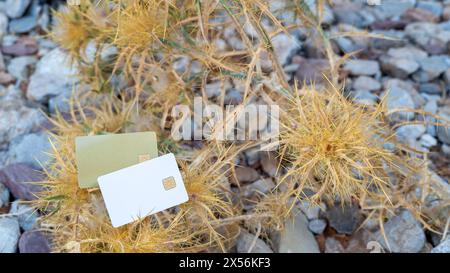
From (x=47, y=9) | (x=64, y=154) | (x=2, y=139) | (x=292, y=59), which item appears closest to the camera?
(x=64, y=154)

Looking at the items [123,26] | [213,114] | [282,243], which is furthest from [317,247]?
[123,26]

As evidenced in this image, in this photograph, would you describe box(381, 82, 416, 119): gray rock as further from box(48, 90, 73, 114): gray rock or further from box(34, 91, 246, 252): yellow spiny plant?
box(48, 90, 73, 114): gray rock

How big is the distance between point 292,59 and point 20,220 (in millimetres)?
807

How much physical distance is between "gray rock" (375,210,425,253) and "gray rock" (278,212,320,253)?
0.13 m

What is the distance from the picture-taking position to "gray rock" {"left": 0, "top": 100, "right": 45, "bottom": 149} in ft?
3.79

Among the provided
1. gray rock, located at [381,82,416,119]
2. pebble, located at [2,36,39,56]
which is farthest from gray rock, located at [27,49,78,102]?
gray rock, located at [381,82,416,119]

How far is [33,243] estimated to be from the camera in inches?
36.2

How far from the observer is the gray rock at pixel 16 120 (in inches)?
45.5

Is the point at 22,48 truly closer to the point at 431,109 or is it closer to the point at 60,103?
the point at 60,103

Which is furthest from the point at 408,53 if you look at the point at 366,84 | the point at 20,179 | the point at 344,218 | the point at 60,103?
the point at 20,179

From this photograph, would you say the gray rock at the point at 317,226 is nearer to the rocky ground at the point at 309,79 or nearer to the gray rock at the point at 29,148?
the rocky ground at the point at 309,79
